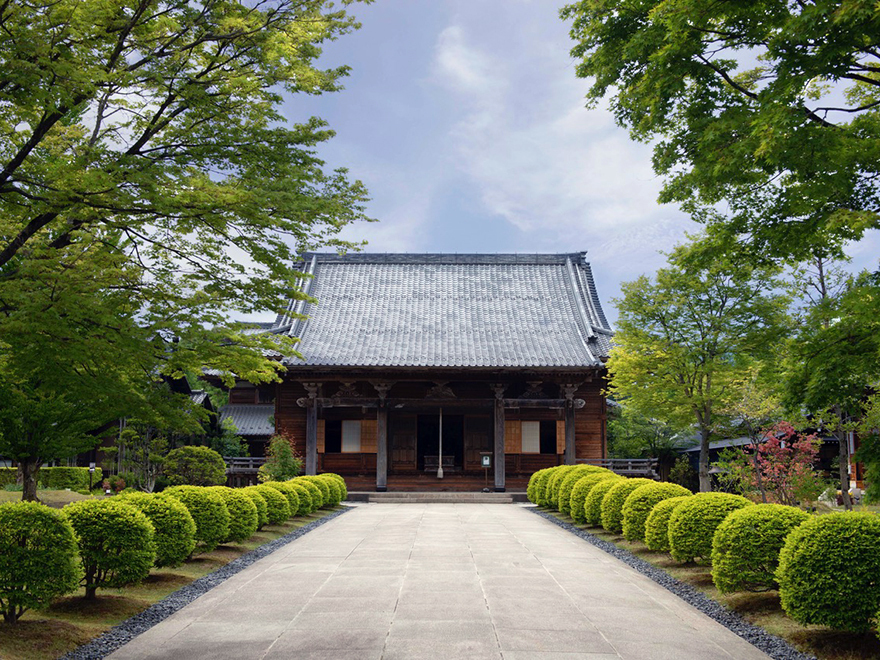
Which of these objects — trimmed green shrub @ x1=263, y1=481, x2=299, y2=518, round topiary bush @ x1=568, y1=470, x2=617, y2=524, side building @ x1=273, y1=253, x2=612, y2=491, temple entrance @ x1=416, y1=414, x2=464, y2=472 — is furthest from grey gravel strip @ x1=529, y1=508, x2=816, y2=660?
temple entrance @ x1=416, y1=414, x2=464, y2=472

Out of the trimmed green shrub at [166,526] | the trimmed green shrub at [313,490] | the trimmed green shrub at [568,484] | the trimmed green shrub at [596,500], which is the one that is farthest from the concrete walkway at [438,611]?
the trimmed green shrub at [313,490]

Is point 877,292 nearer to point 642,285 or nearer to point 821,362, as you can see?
point 821,362

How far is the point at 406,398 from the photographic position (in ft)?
85.4

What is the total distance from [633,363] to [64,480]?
2124cm

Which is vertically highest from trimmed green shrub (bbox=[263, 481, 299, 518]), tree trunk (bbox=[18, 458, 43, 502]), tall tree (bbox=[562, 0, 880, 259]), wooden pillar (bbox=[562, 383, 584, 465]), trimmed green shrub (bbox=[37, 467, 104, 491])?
tall tree (bbox=[562, 0, 880, 259])

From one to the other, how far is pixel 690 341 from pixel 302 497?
1225cm

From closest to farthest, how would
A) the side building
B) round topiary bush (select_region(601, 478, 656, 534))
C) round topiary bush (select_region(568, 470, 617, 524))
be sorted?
round topiary bush (select_region(601, 478, 656, 534)) < round topiary bush (select_region(568, 470, 617, 524)) < the side building

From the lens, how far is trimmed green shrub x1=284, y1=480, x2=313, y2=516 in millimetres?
17078

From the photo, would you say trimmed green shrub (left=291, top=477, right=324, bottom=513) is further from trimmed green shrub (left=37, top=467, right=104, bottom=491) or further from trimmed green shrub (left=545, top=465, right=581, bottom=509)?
trimmed green shrub (left=37, top=467, right=104, bottom=491)

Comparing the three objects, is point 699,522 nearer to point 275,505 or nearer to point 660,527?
point 660,527

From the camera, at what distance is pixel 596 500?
1464 cm

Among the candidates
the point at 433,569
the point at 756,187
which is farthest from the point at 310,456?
the point at 756,187

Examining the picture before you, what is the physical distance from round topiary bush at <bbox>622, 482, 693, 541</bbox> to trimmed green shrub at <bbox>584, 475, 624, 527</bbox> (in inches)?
80.1

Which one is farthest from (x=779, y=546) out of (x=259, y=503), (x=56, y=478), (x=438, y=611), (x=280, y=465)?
(x=56, y=478)
